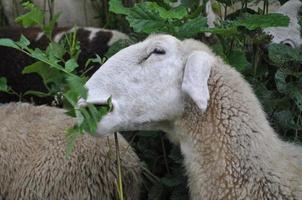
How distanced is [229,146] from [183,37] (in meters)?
0.78

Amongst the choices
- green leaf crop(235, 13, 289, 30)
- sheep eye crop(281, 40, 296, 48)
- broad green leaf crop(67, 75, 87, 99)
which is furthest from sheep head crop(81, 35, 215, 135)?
sheep eye crop(281, 40, 296, 48)

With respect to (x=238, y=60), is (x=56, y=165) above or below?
below

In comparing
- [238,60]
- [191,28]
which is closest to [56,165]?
[191,28]

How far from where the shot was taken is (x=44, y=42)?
18.4 ft

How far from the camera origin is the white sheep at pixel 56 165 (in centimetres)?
358

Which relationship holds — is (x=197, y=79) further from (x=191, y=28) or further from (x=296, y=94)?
(x=296, y=94)

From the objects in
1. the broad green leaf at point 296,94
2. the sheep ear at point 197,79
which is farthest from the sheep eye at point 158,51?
the broad green leaf at point 296,94

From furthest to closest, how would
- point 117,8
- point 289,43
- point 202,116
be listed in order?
1. point 289,43
2. point 117,8
3. point 202,116

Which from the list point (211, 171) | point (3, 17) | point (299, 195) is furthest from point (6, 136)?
point (3, 17)

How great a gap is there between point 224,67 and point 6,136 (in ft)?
4.32

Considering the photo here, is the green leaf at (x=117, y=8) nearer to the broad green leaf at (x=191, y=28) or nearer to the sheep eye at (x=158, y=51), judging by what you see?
the broad green leaf at (x=191, y=28)

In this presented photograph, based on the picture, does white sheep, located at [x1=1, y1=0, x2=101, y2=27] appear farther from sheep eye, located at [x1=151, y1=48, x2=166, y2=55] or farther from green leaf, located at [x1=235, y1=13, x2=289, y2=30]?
sheep eye, located at [x1=151, y1=48, x2=166, y2=55]

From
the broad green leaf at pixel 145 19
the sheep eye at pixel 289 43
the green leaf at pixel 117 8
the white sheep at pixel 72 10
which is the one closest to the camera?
the broad green leaf at pixel 145 19

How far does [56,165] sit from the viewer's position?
141 inches
